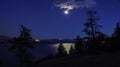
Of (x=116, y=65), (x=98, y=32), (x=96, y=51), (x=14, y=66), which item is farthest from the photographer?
(x=14, y=66)

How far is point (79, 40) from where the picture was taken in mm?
81750

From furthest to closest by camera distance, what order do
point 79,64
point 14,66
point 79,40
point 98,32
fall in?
point 14,66 < point 79,40 < point 98,32 < point 79,64

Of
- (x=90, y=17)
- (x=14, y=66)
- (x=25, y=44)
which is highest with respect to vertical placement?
(x=90, y=17)

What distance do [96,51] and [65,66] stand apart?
15.1 m

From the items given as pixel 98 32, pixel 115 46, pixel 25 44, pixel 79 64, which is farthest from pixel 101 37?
pixel 79 64

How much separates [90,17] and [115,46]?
26.4 ft

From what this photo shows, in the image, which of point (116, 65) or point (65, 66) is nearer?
point (116, 65)

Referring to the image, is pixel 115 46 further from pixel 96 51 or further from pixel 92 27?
pixel 92 27

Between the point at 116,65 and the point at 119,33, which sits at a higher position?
the point at 119,33

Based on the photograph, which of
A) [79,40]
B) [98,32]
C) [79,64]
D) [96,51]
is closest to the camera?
[79,64]

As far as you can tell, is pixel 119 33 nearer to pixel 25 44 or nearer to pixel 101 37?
pixel 101 37

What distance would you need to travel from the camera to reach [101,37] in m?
54.0

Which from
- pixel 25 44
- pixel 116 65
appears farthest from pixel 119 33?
pixel 116 65

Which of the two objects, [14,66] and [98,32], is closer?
[98,32]
